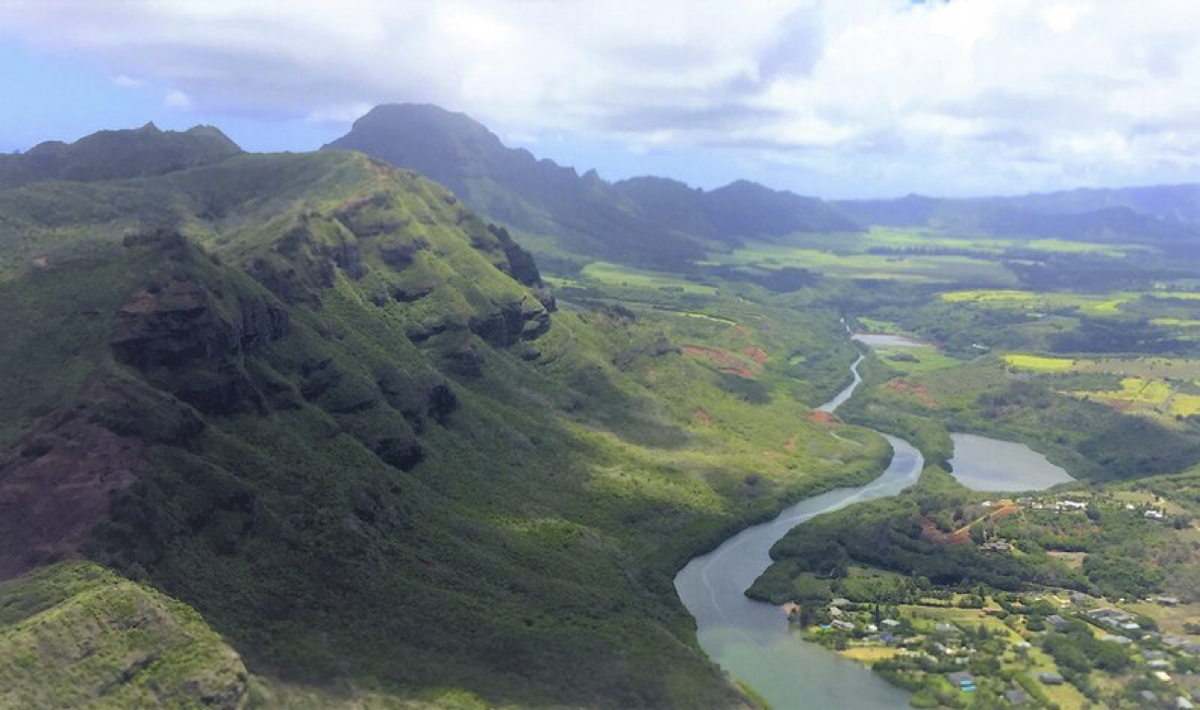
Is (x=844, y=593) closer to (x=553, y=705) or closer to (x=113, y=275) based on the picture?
(x=553, y=705)

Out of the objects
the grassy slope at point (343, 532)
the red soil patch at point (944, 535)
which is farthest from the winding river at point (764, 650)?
the red soil patch at point (944, 535)

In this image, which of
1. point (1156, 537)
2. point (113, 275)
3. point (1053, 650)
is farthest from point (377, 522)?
point (1156, 537)

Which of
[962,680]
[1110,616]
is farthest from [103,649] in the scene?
[1110,616]

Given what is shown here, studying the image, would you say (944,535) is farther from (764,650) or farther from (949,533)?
(764,650)

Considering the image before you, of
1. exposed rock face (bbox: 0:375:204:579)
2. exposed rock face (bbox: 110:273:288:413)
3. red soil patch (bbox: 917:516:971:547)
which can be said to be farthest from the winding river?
exposed rock face (bbox: 0:375:204:579)

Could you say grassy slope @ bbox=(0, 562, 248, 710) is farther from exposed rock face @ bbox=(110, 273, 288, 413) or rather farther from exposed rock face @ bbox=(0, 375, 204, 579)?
exposed rock face @ bbox=(110, 273, 288, 413)
